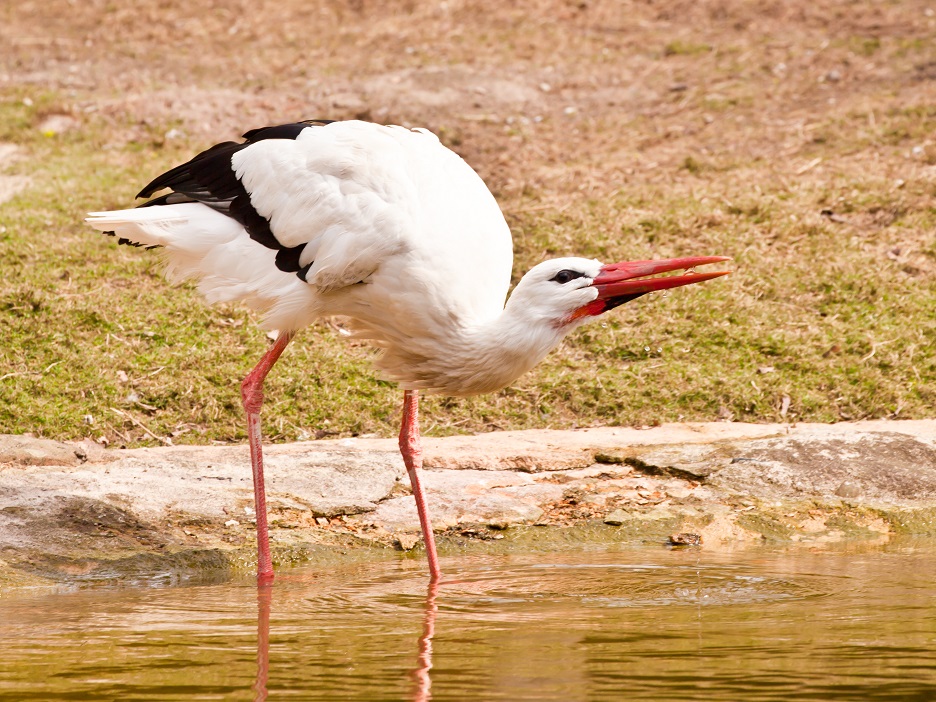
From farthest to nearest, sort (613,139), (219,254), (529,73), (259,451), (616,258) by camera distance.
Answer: (529,73), (613,139), (616,258), (219,254), (259,451)

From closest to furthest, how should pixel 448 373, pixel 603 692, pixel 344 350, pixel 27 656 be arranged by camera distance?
pixel 603 692
pixel 27 656
pixel 448 373
pixel 344 350

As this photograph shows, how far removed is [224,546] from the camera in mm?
4891

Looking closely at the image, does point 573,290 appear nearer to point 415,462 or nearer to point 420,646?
point 415,462

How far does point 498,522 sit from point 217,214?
168cm


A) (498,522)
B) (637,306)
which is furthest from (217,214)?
(637,306)

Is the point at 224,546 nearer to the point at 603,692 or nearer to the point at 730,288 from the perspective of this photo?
the point at 603,692

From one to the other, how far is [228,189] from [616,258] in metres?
3.14

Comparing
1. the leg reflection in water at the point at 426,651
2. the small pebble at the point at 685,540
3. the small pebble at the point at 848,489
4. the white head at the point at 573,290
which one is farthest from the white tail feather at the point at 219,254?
the small pebble at the point at 848,489

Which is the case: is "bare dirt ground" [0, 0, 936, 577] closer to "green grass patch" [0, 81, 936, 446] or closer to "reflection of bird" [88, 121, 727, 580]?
"green grass patch" [0, 81, 936, 446]

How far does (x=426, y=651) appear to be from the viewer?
140 inches

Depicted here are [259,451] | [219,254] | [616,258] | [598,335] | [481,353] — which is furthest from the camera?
[616,258]

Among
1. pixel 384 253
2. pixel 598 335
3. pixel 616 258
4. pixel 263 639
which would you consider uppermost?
pixel 384 253

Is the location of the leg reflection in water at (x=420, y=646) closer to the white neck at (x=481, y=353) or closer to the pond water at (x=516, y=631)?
the pond water at (x=516, y=631)

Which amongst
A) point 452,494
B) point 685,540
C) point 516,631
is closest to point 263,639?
point 516,631
